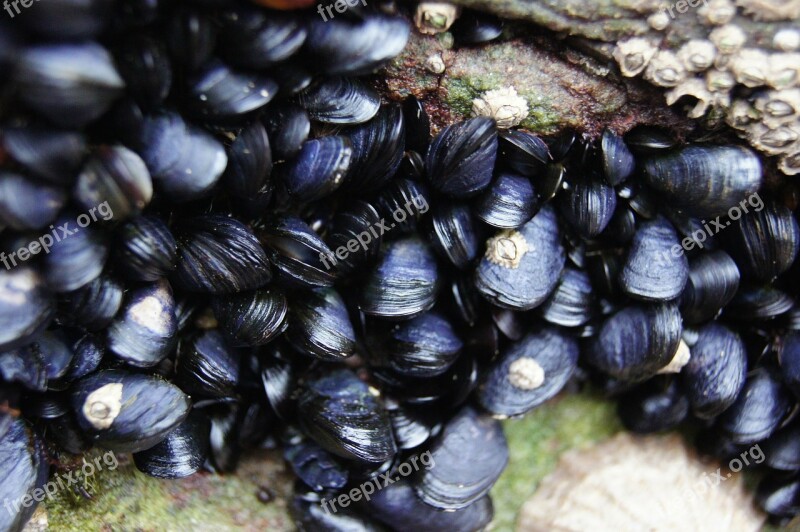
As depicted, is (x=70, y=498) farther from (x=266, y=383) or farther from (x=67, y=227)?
(x=67, y=227)

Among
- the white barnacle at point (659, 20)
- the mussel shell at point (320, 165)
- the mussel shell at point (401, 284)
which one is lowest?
the mussel shell at point (401, 284)

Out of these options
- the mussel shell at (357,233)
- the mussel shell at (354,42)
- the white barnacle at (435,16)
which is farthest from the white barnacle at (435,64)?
the mussel shell at (357,233)

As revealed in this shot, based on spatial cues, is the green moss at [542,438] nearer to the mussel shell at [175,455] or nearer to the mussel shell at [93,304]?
the mussel shell at [175,455]

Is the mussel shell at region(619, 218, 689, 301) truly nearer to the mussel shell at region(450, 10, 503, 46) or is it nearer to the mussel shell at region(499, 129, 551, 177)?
the mussel shell at region(499, 129, 551, 177)

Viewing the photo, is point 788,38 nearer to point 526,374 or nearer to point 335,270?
point 526,374

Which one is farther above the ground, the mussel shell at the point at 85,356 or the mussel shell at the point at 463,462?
the mussel shell at the point at 85,356

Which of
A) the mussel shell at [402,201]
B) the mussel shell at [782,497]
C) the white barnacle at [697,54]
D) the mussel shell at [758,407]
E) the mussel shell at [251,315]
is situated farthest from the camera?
the mussel shell at [782,497]

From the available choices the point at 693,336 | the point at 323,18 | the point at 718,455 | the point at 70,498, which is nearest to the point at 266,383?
the point at 70,498
